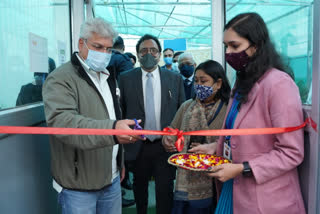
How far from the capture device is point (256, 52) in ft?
4.95

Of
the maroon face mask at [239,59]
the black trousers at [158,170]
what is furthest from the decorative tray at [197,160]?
the black trousers at [158,170]

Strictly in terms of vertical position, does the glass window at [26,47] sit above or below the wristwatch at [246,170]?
above

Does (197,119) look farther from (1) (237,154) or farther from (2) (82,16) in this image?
(2) (82,16)

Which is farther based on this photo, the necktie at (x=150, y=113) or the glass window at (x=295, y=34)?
the necktie at (x=150, y=113)

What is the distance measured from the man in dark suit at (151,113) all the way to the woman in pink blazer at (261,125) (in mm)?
1356

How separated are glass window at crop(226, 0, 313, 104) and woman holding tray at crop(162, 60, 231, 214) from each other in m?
0.63

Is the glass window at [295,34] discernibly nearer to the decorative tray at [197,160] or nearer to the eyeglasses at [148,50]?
the decorative tray at [197,160]

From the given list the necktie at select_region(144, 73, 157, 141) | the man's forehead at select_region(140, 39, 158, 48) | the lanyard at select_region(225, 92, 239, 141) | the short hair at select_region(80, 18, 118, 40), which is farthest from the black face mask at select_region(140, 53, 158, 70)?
the lanyard at select_region(225, 92, 239, 141)

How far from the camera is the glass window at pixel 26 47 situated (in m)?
1.74

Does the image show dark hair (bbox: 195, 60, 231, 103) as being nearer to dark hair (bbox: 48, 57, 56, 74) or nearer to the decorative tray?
the decorative tray

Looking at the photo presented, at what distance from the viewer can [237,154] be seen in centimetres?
151

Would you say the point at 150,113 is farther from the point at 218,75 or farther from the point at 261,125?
the point at 261,125

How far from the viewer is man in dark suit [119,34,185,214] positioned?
2854mm

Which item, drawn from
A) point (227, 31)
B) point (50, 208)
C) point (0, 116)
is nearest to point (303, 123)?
point (227, 31)
